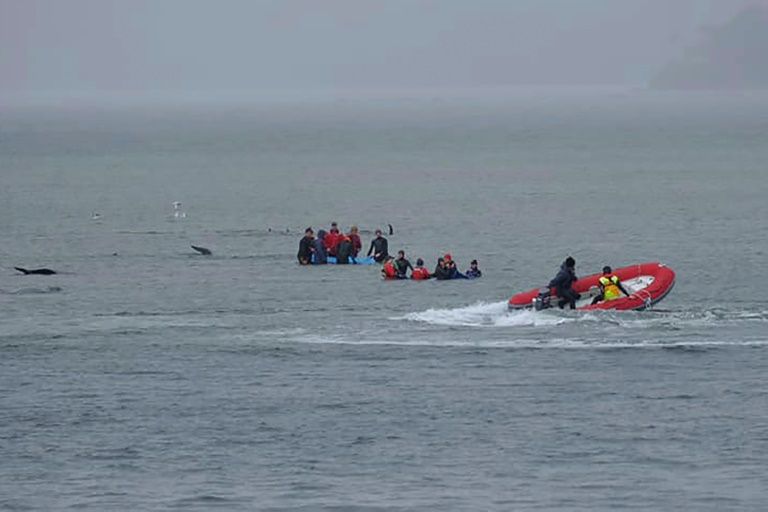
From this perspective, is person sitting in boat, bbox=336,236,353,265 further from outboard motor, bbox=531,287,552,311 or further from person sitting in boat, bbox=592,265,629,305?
person sitting in boat, bbox=592,265,629,305

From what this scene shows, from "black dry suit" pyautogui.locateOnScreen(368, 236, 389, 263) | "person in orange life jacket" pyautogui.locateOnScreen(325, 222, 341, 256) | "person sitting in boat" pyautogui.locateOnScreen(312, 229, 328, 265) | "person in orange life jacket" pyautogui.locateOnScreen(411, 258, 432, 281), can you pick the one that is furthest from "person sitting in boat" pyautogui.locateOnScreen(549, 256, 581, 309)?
"person sitting in boat" pyautogui.locateOnScreen(312, 229, 328, 265)

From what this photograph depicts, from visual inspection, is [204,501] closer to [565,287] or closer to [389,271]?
[565,287]

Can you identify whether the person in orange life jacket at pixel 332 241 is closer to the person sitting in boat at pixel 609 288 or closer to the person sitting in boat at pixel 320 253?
the person sitting in boat at pixel 320 253

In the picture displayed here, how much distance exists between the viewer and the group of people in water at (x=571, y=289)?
52.2 meters

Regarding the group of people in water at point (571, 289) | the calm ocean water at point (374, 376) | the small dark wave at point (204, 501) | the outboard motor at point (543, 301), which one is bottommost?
the small dark wave at point (204, 501)

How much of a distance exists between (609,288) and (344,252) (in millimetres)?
16290

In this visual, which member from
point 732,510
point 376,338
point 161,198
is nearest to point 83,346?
point 376,338

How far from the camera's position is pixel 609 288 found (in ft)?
171

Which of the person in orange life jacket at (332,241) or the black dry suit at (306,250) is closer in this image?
the person in orange life jacket at (332,241)

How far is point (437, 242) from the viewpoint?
78.6 m

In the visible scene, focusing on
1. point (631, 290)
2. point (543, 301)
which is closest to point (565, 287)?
point (543, 301)

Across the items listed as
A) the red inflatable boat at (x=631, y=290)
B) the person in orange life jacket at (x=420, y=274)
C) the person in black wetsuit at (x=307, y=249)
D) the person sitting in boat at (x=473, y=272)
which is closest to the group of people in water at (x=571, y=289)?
the red inflatable boat at (x=631, y=290)

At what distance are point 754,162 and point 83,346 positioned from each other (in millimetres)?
99328

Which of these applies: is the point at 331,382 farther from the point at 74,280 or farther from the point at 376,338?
the point at 74,280
